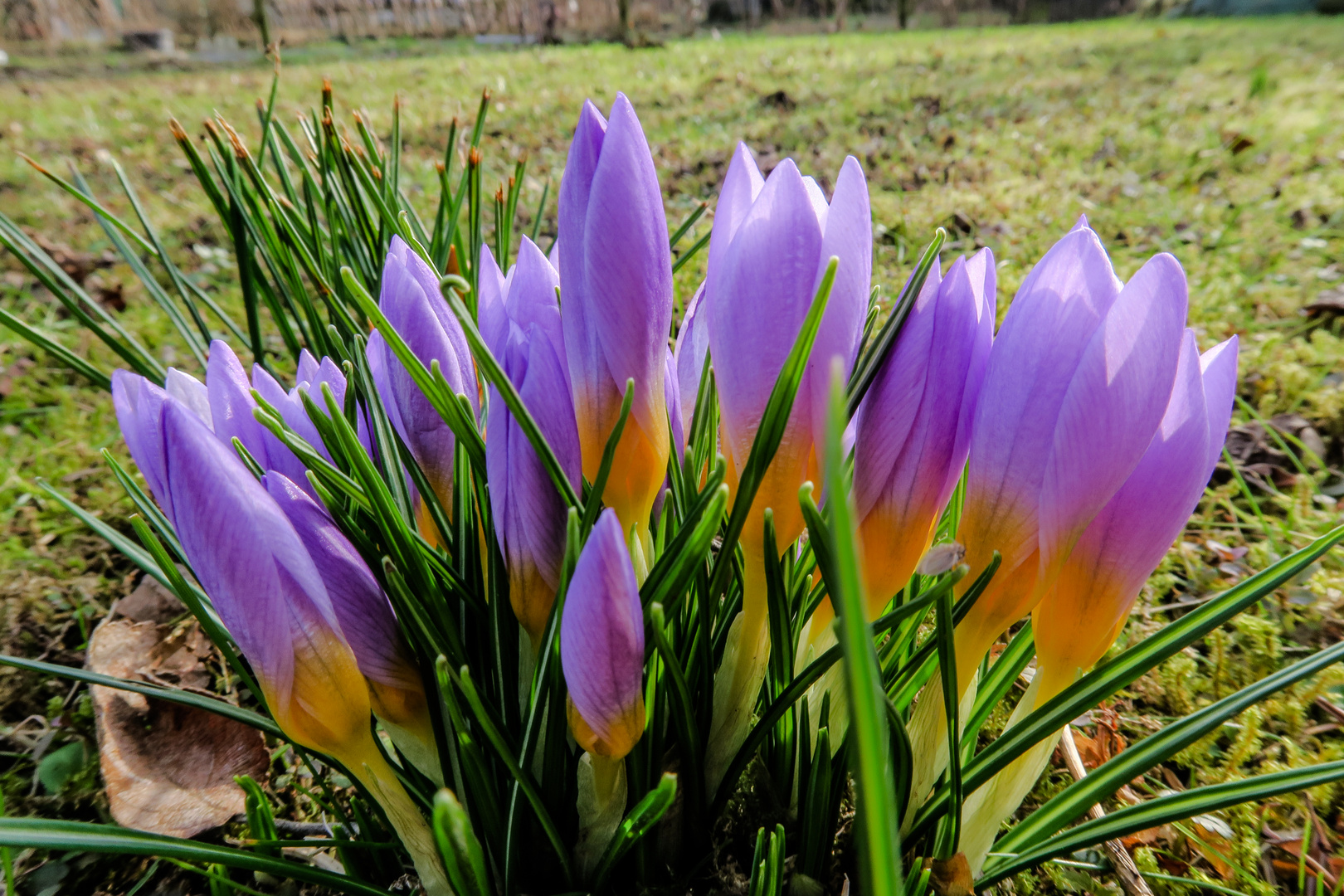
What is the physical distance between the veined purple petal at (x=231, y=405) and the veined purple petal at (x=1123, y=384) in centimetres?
53

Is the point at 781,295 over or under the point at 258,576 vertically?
over

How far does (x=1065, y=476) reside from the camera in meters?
0.45

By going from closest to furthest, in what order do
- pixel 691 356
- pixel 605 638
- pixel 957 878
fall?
pixel 605 638 → pixel 957 878 → pixel 691 356

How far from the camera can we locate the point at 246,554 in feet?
1.38

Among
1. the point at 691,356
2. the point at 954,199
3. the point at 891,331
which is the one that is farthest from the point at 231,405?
the point at 954,199

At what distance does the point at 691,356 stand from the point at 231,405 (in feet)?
1.13

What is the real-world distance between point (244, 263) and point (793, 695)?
0.74 meters

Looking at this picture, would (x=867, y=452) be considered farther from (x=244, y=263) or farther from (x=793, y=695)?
(x=244, y=263)

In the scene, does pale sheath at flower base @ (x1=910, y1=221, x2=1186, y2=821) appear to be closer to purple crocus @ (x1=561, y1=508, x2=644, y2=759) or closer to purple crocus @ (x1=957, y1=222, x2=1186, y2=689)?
purple crocus @ (x1=957, y1=222, x2=1186, y2=689)

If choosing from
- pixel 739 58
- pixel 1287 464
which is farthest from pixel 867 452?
pixel 739 58

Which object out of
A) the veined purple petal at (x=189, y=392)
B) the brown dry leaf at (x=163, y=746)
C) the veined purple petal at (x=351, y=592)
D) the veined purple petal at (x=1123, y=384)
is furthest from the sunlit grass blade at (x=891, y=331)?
the brown dry leaf at (x=163, y=746)

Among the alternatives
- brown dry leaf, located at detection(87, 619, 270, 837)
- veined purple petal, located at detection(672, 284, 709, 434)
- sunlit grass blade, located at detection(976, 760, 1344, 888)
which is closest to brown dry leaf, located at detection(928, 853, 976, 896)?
sunlit grass blade, located at detection(976, 760, 1344, 888)

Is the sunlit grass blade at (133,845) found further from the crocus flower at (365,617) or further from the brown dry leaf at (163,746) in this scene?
the brown dry leaf at (163,746)

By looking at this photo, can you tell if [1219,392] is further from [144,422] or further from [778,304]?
[144,422]
